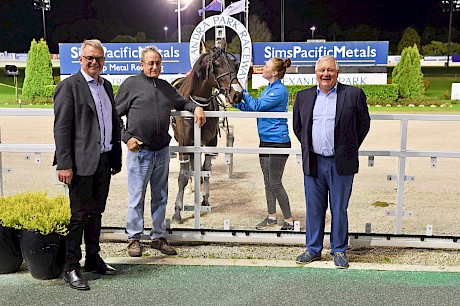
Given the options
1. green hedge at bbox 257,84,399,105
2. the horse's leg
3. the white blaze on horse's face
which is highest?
green hedge at bbox 257,84,399,105

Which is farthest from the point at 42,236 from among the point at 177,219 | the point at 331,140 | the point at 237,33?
the point at 237,33

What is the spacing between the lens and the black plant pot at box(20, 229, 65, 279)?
4.09 meters

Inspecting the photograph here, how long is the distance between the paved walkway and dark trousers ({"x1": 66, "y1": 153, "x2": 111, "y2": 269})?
0.79 feet

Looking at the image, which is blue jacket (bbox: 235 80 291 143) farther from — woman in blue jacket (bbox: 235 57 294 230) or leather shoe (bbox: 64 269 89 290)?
leather shoe (bbox: 64 269 89 290)

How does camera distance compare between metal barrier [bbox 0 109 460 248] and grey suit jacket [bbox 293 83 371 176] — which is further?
metal barrier [bbox 0 109 460 248]

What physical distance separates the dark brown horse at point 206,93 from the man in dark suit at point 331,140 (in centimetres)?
132

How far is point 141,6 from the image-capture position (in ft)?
257

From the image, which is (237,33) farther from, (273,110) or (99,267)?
(99,267)

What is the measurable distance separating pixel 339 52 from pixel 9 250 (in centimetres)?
2010

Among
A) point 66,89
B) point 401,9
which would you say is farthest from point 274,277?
point 401,9

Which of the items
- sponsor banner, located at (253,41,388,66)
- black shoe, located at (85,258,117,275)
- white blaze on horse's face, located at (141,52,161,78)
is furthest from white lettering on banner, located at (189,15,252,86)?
black shoe, located at (85,258,117,275)

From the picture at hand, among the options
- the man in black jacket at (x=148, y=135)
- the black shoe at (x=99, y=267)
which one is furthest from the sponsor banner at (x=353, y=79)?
the black shoe at (x=99, y=267)

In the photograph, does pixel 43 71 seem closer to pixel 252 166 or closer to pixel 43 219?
pixel 252 166

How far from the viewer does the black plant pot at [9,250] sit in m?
4.23
